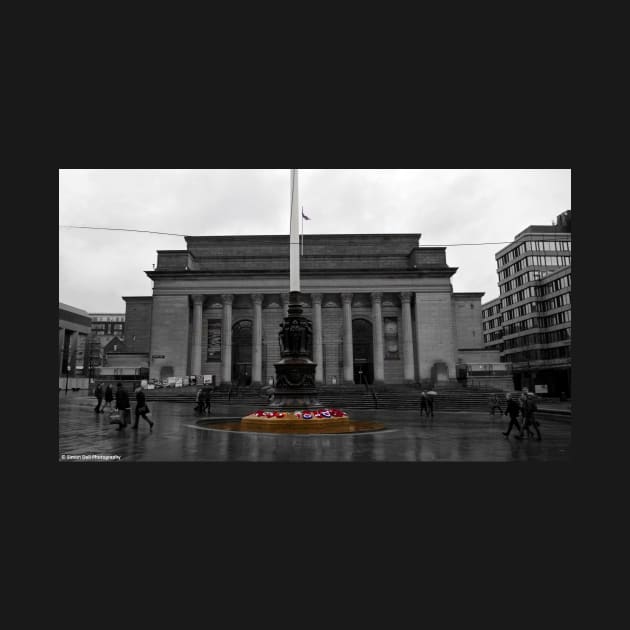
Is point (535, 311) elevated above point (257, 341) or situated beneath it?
elevated above

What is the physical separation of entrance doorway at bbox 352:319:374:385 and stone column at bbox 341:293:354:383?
311 cm

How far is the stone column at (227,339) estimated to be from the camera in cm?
5184

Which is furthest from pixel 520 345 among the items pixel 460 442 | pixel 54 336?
pixel 54 336

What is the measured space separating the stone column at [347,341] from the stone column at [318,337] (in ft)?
8.98

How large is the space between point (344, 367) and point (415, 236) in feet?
69.2

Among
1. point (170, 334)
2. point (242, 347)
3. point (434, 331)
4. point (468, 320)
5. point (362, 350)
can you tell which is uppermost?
point (468, 320)

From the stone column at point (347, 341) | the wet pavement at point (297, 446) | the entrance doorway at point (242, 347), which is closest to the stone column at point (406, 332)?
the stone column at point (347, 341)

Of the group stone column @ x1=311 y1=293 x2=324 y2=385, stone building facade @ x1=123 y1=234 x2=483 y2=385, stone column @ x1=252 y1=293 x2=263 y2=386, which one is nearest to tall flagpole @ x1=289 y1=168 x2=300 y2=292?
stone column @ x1=311 y1=293 x2=324 y2=385

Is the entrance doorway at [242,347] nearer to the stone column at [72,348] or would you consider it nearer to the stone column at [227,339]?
the stone column at [227,339]

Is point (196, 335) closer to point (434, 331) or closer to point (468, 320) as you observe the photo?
point (434, 331)

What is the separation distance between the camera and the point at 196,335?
171 feet

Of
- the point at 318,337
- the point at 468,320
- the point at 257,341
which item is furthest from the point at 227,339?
the point at 468,320

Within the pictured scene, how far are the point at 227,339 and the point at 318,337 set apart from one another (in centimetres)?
1070

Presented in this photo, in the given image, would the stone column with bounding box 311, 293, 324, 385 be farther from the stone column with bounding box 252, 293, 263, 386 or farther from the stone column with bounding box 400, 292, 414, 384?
the stone column with bounding box 400, 292, 414, 384
